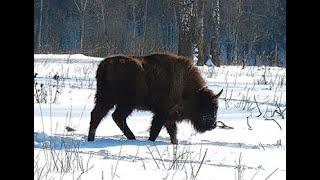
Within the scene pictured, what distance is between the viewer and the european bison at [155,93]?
666cm

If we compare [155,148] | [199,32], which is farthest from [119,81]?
[199,32]

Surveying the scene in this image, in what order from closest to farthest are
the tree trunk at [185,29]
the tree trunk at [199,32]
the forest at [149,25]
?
the tree trunk at [185,29] < the tree trunk at [199,32] < the forest at [149,25]

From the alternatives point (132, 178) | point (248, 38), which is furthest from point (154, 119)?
point (248, 38)

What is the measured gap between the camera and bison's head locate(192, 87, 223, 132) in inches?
278

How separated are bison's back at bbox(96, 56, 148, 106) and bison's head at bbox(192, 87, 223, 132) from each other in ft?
2.84

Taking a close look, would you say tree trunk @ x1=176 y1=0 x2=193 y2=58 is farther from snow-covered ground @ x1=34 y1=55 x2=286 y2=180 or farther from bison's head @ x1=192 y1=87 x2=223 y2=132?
bison's head @ x1=192 y1=87 x2=223 y2=132

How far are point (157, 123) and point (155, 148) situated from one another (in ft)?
4.34

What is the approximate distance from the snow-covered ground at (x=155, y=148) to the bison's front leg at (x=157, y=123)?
11 centimetres

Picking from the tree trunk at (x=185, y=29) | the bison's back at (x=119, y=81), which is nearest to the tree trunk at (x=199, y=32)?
the tree trunk at (x=185, y=29)

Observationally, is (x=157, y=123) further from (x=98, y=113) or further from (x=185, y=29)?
(x=185, y=29)

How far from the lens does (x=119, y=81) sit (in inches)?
262

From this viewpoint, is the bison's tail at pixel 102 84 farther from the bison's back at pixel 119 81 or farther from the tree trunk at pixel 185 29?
the tree trunk at pixel 185 29
